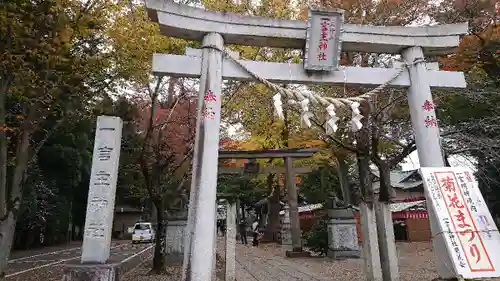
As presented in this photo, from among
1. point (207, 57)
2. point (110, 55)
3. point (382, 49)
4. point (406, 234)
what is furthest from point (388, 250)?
point (406, 234)

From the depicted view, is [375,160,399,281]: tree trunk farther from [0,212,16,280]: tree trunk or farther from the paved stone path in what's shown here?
[0,212,16,280]: tree trunk

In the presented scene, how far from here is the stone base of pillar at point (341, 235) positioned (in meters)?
15.1

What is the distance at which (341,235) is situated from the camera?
1520cm

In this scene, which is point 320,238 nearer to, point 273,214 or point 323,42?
point 273,214

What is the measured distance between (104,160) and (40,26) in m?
Result: 3.31

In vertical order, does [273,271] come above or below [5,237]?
below

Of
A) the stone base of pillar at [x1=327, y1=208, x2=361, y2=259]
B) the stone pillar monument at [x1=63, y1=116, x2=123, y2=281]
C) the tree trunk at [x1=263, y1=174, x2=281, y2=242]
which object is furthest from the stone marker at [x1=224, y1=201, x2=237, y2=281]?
the tree trunk at [x1=263, y1=174, x2=281, y2=242]

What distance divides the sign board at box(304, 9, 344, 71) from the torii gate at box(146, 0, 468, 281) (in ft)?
0.05

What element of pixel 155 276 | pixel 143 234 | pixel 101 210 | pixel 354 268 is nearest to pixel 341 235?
pixel 354 268

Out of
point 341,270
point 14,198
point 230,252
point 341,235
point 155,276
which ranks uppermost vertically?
point 14,198

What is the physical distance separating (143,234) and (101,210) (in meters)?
26.5

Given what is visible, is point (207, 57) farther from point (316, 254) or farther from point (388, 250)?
point (316, 254)

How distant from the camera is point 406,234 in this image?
24.8 m

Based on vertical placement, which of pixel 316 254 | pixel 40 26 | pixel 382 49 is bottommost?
pixel 316 254
